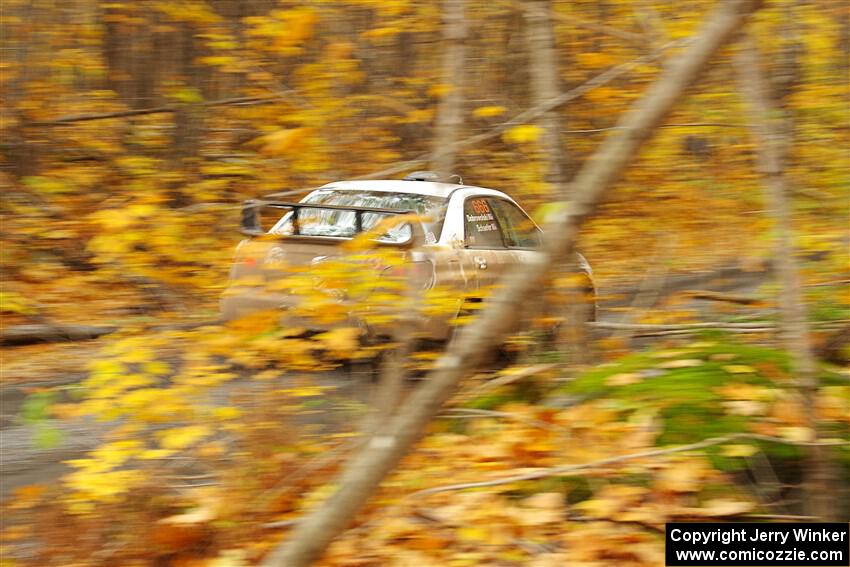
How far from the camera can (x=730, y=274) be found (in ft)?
40.3

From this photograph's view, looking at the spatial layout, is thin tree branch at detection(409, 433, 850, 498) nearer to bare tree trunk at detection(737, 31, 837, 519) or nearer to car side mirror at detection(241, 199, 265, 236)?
bare tree trunk at detection(737, 31, 837, 519)

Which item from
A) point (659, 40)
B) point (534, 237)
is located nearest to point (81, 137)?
point (534, 237)

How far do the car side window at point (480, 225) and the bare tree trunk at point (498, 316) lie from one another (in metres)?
5.13

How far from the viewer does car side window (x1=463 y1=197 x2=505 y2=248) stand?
8570mm

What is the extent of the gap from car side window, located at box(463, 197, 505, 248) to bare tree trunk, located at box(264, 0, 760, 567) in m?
5.13

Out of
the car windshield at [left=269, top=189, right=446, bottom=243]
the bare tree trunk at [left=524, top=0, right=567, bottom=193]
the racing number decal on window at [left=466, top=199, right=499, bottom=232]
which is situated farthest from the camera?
the racing number decal on window at [left=466, top=199, right=499, bottom=232]

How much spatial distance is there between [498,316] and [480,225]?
18.2 ft

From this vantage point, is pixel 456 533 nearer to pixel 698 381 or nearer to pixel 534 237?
pixel 698 381

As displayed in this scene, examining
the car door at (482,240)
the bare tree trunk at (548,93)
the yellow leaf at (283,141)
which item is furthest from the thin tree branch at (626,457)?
the car door at (482,240)

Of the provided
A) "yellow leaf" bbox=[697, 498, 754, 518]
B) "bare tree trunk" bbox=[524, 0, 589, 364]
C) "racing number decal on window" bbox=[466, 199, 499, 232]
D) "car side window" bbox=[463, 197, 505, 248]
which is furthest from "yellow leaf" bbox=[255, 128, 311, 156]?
"racing number decal on window" bbox=[466, 199, 499, 232]

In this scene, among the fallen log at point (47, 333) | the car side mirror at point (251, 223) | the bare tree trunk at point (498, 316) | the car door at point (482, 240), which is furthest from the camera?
the fallen log at point (47, 333)

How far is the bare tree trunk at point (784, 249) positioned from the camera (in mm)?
4969

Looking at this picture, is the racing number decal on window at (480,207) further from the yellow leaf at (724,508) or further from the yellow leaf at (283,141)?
the yellow leaf at (724,508)

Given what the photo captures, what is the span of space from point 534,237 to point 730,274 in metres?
4.56
